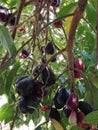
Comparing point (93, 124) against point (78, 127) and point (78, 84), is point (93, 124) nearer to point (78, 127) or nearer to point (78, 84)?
point (78, 127)

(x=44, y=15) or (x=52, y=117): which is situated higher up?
(x=44, y=15)

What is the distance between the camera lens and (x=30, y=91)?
0.69 meters

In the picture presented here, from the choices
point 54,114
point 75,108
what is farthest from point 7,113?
point 75,108

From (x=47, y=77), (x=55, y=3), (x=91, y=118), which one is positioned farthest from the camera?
(x=55, y=3)

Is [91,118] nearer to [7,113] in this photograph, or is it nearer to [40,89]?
[40,89]

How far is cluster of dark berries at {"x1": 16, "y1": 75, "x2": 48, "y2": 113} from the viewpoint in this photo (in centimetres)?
68

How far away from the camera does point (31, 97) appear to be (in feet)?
2.28

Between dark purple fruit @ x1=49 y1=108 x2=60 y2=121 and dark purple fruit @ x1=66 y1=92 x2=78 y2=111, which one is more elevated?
dark purple fruit @ x1=49 y1=108 x2=60 y2=121

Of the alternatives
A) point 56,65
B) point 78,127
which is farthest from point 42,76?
point 56,65

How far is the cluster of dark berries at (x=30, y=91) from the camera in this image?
0.68m

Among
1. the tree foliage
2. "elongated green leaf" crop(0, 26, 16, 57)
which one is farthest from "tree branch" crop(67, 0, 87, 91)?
"elongated green leaf" crop(0, 26, 16, 57)

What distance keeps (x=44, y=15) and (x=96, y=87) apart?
24 centimetres

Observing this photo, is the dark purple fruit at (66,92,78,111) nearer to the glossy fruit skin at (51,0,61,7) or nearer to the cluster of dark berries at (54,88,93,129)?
the cluster of dark berries at (54,88,93,129)

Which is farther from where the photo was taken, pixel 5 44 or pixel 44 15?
pixel 44 15
